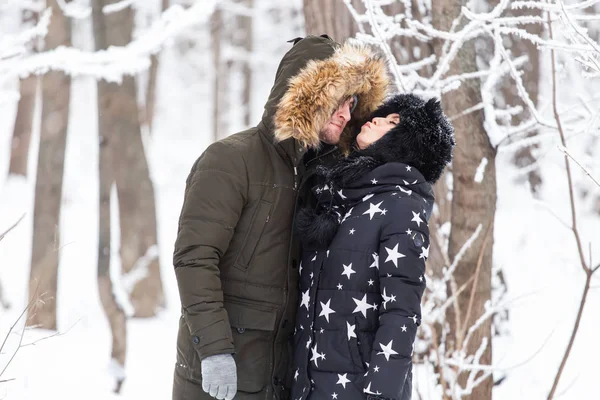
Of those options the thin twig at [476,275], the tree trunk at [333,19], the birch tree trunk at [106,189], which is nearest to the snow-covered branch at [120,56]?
the birch tree trunk at [106,189]

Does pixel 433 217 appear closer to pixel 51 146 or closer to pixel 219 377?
pixel 219 377

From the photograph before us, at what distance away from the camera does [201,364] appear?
2344mm

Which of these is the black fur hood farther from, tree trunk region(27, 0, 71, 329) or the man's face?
tree trunk region(27, 0, 71, 329)

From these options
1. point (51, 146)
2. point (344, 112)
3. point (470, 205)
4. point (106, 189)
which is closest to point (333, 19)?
point (470, 205)

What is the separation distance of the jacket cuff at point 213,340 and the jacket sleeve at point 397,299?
496mm

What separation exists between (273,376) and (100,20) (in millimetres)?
5558

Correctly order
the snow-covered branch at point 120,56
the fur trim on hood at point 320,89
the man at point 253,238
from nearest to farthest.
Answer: the man at point 253,238 → the fur trim on hood at point 320,89 → the snow-covered branch at point 120,56

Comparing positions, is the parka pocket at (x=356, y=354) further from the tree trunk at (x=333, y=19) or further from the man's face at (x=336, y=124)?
the tree trunk at (x=333, y=19)

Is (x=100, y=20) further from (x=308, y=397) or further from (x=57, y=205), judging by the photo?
(x=308, y=397)

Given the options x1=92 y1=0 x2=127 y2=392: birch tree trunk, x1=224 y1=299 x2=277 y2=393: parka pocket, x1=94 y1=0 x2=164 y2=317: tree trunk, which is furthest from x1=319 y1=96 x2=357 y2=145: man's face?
x1=94 y1=0 x2=164 y2=317: tree trunk

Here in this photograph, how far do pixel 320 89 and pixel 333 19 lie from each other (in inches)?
71.0

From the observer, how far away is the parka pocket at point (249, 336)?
2.47 metres

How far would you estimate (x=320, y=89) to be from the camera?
8.54 ft

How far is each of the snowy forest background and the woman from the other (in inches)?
21.2
